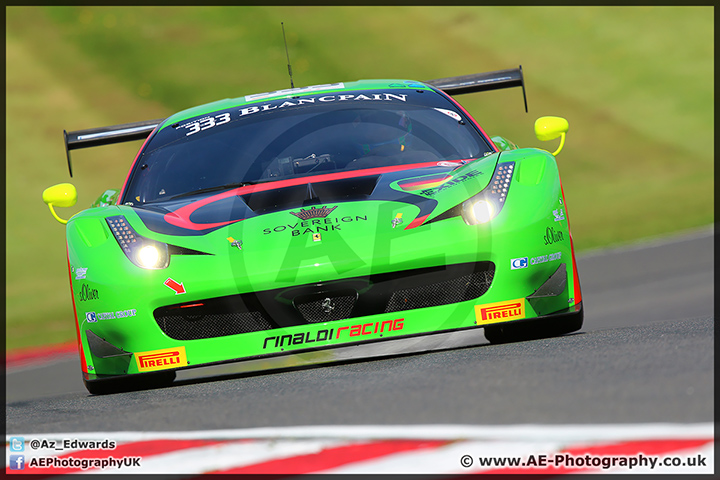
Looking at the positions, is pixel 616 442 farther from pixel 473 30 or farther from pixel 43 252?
pixel 473 30

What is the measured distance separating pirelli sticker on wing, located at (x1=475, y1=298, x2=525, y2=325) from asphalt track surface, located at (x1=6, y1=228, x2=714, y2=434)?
0.39 ft

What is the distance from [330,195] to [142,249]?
820 millimetres

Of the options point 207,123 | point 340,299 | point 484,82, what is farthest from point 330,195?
point 484,82

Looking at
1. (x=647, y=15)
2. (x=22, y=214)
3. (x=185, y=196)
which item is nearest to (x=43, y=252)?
(x=22, y=214)

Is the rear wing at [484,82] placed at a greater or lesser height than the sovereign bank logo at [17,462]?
greater

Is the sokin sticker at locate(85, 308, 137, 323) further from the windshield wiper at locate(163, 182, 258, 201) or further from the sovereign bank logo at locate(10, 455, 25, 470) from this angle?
the sovereign bank logo at locate(10, 455, 25, 470)

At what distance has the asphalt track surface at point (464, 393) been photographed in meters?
2.74

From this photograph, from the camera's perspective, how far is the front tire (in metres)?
4.45

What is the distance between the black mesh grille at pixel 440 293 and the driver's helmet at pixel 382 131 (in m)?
1.20

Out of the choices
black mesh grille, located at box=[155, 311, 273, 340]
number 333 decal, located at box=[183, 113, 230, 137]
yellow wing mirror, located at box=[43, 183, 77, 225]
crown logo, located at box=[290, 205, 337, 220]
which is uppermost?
number 333 decal, located at box=[183, 113, 230, 137]

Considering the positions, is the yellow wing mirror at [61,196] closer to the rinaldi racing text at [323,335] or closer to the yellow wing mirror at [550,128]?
the rinaldi racing text at [323,335]

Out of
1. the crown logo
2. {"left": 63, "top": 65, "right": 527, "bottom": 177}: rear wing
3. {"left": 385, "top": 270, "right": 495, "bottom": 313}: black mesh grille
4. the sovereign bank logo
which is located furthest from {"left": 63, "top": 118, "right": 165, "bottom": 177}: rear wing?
the sovereign bank logo

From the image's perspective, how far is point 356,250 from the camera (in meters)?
4.06

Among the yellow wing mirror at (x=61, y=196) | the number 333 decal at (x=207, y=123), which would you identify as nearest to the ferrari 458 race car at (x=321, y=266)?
the yellow wing mirror at (x=61, y=196)
